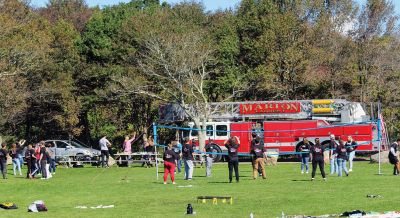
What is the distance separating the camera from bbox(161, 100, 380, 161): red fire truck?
51.8m

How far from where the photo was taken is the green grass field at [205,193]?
885 inches

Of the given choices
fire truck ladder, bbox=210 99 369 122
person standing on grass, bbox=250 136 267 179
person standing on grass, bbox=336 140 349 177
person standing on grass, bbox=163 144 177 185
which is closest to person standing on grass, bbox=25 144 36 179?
person standing on grass, bbox=163 144 177 185

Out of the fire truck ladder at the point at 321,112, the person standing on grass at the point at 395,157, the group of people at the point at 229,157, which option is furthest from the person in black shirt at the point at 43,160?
the fire truck ladder at the point at 321,112

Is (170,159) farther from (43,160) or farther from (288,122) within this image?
(288,122)

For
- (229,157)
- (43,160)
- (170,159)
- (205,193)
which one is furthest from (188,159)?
(43,160)

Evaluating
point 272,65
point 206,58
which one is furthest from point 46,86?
point 272,65

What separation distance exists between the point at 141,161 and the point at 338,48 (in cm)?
2574

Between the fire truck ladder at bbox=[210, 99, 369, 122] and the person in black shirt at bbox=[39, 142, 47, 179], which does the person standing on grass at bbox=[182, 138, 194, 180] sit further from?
the fire truck ladder at bbox=[210, 99, 369, 122]

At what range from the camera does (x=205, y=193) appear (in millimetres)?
28234

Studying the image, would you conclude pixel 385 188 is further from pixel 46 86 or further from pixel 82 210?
pixel 46 86

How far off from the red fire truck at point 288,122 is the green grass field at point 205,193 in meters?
10.5

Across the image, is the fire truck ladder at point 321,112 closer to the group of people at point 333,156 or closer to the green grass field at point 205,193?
the green grass field at point 205,193

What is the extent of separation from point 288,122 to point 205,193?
25.9 m

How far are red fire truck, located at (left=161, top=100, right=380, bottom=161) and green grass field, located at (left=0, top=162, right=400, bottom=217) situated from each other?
415 inches
